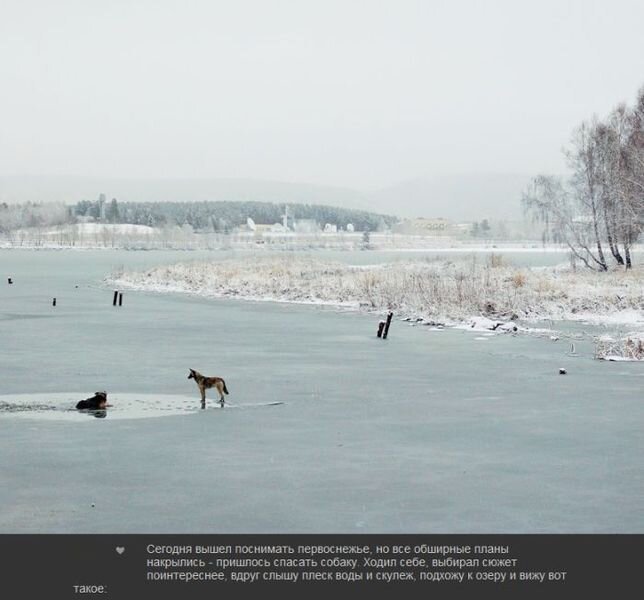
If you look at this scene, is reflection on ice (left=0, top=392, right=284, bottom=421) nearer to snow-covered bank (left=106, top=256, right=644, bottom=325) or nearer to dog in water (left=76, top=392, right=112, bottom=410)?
dog in water (left=76, top=392, right=112, bottom=410)

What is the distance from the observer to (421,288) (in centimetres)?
4162

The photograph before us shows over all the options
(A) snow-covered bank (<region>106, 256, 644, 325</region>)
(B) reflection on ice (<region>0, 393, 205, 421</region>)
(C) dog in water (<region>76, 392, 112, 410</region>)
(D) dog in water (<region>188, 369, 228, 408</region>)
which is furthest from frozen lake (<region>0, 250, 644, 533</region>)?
(A) snow-covered bank (<region>106, 256, 644, 325</region>)

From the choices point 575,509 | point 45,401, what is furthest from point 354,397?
point 575,509

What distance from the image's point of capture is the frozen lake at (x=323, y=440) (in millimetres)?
9523

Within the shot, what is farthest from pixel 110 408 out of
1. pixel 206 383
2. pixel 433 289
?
pixel 433 289

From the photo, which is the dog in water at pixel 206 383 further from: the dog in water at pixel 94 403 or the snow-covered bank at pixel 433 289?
the snow-covered bank at pixel 433 289

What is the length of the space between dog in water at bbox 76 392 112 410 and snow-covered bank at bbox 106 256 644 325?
18.8 m

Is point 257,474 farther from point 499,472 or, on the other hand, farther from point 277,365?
point 277,365
